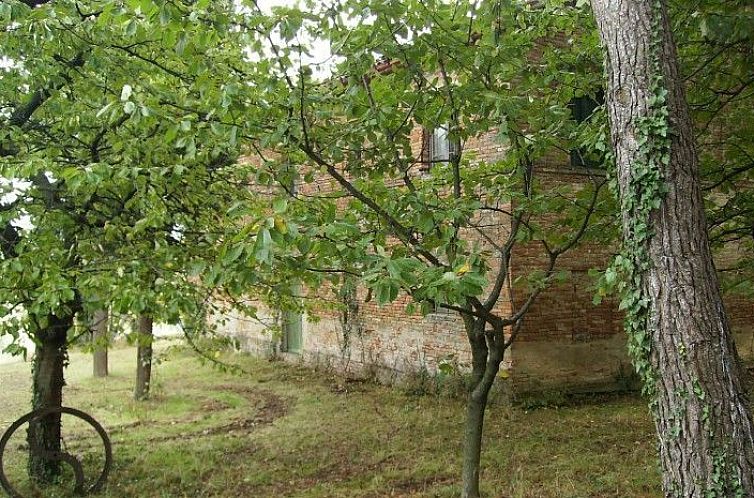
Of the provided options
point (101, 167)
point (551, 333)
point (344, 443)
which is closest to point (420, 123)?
point (101, 167)

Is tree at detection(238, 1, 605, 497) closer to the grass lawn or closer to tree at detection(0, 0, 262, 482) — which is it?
tree at detection(0, 0, 262, 482)

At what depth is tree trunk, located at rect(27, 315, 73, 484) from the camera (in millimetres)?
6934

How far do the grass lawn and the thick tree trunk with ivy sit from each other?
3.32 meters

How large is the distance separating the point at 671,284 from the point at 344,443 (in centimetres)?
634

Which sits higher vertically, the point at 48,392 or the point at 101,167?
A: the point at 101,167

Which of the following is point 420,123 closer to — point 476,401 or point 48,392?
point 476,401

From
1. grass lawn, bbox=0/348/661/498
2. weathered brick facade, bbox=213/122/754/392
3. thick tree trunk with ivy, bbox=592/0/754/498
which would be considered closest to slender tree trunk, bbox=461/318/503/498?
grass lawn, bbox=0/348/661/498

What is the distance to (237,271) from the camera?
3613 mm

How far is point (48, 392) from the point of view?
23.4 ft

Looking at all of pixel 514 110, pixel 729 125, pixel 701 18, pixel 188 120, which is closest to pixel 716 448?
pixel 514 110

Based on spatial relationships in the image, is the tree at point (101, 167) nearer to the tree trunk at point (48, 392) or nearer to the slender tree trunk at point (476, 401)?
the tree trunk at point (48, 392)

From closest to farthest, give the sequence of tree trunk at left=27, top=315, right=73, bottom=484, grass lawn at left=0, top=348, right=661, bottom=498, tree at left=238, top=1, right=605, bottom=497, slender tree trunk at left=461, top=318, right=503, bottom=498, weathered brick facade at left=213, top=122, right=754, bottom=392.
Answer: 1. tree at left=238, top=1, right=605, bottom=497
2. slender tree trunk at left=461, top=318, right=503, bottom=498
3. grass lawn at left=0, top=348, right=661, bottom=498
4. tree trunk at left=27, top=315, right=73, bottom=484
5. weathered brick facade at left=213, top=122, right=754, bottom=392

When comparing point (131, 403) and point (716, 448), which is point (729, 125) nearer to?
point (716, 448)

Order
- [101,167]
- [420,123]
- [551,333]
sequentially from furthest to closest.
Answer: [551,333] < [420,123] < [101,167]
